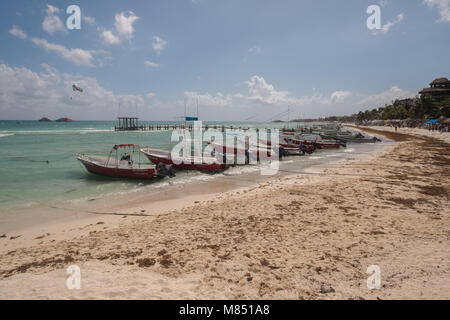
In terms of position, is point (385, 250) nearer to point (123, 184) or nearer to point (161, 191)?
point (161, 191)

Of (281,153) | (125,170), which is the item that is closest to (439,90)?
(281,153)

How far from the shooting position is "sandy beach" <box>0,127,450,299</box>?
152 inches

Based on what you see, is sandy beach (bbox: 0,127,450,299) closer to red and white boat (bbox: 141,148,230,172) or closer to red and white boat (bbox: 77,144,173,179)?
red and white boat (bbox: 77,144,173,179)

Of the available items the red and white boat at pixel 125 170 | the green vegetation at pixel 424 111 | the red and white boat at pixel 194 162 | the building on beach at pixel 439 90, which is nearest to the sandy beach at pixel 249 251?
the red and white boat at pixel 125 170

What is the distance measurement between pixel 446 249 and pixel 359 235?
1.70 metres

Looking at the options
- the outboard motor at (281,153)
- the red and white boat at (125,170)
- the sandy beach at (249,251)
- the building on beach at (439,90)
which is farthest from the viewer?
the building on beach at (439,90)

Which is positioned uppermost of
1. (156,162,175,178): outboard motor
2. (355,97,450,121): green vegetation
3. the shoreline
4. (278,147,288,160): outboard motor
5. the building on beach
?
the building on beach

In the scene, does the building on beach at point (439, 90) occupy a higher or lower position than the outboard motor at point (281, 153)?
higher

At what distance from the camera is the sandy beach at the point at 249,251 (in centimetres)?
385

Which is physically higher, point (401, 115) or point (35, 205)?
point (401, 115)

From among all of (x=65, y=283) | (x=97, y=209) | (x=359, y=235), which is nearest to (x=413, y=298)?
(x=359, y=235)

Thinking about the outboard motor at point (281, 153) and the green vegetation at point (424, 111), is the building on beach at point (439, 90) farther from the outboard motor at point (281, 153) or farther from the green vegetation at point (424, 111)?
the outboard motor at point (281, 153)

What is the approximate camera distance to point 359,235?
19.0 ft

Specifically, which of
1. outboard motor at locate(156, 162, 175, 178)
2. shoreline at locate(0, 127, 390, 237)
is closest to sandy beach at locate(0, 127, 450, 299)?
shoreline at locate(0, 127, 390, 237)
